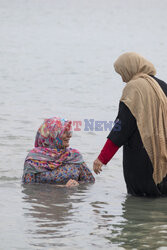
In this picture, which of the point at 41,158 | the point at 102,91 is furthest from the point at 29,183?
the point at 102,91

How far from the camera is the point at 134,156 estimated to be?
231 inches

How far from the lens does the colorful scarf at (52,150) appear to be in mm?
6469

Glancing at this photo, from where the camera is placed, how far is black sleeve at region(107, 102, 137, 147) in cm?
573

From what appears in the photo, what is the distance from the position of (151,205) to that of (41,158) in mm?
1293

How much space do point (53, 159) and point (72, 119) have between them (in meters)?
5.06

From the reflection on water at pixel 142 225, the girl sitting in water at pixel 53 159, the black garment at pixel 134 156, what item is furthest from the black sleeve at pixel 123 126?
the girl sitting in water at pixel 53 159

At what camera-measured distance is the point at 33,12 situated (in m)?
45.2

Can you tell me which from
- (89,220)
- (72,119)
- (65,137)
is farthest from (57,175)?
(72,119)

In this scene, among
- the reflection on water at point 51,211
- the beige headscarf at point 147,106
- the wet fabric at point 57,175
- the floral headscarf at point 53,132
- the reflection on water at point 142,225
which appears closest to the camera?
the reflection on water at point 142,225

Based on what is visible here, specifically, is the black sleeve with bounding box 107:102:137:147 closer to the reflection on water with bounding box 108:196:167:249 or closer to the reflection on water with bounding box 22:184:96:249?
the reflection on water with bounding box 108:196:167:249

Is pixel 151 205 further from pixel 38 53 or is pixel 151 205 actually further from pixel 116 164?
pixel 38 53

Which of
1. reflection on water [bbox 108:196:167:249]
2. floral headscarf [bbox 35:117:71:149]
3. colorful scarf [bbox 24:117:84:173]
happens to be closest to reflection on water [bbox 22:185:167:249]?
reflection on water [bbox 108:196:167:249]

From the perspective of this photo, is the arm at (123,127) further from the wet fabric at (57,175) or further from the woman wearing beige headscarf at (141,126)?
the wet fabric at (57,175)

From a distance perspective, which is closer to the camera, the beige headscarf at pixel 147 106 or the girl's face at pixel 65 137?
the beige headscarf at pixel 147 106
